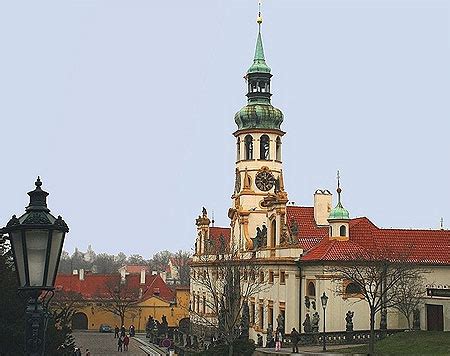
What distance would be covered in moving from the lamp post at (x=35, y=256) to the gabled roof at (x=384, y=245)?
45864 mm

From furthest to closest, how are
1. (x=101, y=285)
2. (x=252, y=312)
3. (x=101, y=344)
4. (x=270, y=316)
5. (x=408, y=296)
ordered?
(x=101, y=285), (x=101, y=344), (x=252, y=312), (x=270, y=316), (x=408, y=296)

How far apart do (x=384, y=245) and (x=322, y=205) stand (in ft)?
26.3

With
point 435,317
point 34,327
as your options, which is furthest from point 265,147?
point 34,327

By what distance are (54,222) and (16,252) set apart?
18.6 inches

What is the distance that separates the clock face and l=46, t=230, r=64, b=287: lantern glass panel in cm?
6529

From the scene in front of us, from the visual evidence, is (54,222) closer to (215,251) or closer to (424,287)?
(424,287)

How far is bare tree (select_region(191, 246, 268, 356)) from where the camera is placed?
51.2 metres

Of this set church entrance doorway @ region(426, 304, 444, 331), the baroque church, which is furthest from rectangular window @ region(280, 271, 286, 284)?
church entrance doorway @ region(426, 304, 444, 331)

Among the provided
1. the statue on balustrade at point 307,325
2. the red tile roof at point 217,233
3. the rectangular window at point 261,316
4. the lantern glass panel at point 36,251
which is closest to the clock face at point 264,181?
the red tile roof at point 217,233

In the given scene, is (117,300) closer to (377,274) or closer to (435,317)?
(377,274)

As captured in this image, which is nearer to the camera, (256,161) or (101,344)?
(101,344)

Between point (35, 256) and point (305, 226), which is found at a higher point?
point (305, 226)

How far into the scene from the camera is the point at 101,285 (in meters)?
94.8

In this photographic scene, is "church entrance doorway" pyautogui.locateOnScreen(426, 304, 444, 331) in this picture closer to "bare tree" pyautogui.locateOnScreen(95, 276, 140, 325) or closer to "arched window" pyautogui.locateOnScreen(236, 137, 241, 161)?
"arched window" pyautogui.locateOnScreen(236, 137, 241, 161)
